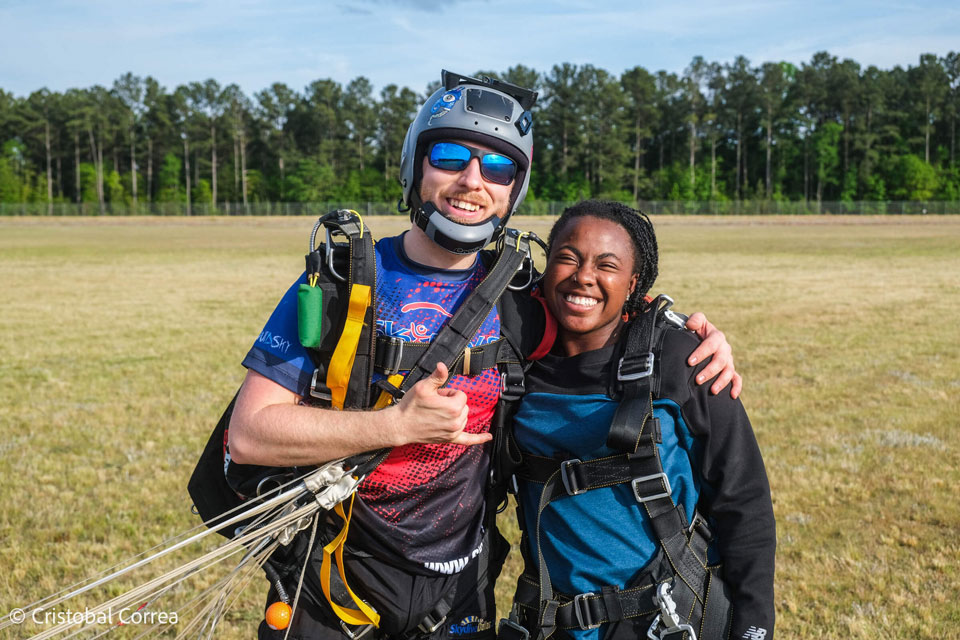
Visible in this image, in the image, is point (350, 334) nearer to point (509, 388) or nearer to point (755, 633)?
point (509, 388)

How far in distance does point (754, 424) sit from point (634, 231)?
6189mm

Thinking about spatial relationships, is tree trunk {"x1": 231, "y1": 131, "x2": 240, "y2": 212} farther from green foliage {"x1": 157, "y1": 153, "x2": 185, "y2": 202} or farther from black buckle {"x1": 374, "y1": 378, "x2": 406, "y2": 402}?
black buckle {"x1": 374, "y1": 378, "x2": 406, "y2": 402}

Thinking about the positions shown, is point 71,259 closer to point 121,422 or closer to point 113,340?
point 113,340

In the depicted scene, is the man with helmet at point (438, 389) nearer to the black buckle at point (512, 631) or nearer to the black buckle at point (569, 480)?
the black buckle at point (512, 631)

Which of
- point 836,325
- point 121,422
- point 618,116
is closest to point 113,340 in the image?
point 121,422

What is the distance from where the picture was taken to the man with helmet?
2.43m

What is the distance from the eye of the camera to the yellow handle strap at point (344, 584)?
255cm

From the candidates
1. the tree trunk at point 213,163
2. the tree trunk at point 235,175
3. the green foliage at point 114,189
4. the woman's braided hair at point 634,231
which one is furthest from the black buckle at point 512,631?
the green foliage at point 114,189

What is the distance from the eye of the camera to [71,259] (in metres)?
29.7

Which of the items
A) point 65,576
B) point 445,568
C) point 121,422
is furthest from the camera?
point 121,422

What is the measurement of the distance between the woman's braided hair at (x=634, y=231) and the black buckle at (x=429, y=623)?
4.27ft

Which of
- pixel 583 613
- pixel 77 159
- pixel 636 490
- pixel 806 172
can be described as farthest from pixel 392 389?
pixel 77 159

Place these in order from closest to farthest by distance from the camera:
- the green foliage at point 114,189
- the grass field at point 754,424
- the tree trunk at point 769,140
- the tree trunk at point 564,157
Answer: the grass field at point 754,424
the tree trunk at point 564,157
the green foliage at point 114,189
the tree trunk at point 769,140

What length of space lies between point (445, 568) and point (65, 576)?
3767mm
